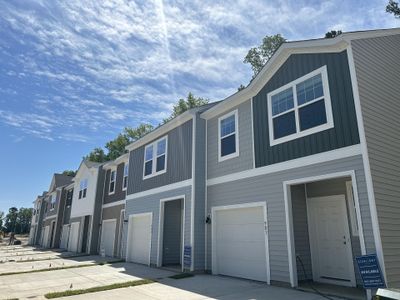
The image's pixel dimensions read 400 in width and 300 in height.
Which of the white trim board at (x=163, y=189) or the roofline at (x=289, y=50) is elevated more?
the roofline at (x=289, y=50)

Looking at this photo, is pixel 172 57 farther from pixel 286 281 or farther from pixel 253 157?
pixel 286 281

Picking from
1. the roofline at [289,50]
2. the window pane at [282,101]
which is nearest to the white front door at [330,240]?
the window pane at [282,101]

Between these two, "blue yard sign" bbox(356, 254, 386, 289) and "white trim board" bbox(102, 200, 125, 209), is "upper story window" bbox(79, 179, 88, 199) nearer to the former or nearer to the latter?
"white trim board" bbox(102, 200, 125, 209)

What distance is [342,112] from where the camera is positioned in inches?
307

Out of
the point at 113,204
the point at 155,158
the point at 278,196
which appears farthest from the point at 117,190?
the point at 278,196

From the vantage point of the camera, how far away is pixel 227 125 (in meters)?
12.2

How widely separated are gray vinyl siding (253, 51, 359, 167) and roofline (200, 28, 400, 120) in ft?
0.51

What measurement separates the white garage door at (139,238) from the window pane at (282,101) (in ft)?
27.7

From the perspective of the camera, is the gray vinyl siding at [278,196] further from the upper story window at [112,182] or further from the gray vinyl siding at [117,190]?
the upper story window at [112,182]

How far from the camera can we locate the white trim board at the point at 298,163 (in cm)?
752

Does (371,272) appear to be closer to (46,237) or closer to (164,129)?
(164,129)

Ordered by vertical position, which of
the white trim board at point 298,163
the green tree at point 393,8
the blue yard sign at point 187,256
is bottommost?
the blue yard sign at point 187,256

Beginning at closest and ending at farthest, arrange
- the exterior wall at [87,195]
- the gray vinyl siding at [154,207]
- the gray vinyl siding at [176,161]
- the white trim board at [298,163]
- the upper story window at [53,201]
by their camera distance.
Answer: the white trim board at [298,163] → the gray vinyl siding at [154,207] → the gray vinyl siding at [176,161] → the exterior wall at [87,195] → the upper story window at [53,201]

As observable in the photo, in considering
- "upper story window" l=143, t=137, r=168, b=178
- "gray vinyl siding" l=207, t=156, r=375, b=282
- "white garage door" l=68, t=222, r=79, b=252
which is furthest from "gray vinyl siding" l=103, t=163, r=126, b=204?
"gray vinyl siding" l=207, t=156, r=375, b=282
